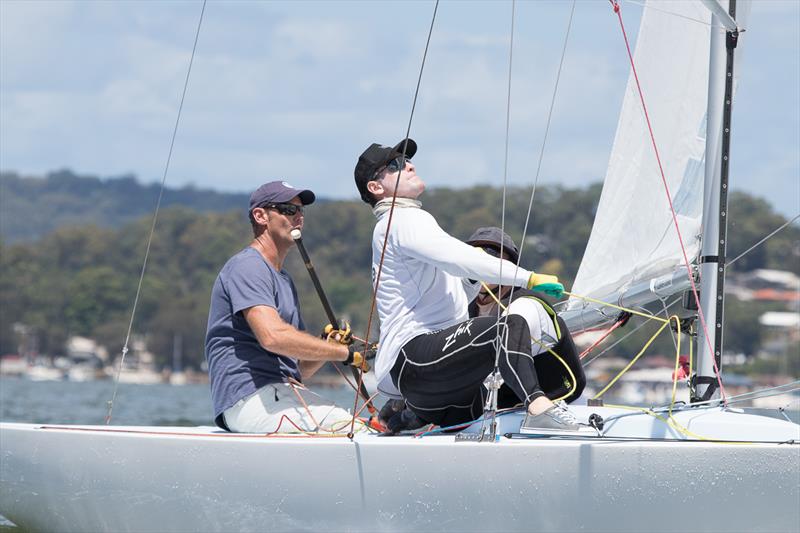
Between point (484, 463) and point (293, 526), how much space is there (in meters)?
0.67

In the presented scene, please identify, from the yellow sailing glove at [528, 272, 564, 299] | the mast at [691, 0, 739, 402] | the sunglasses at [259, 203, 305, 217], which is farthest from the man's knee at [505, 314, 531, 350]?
the sunglasses at [259, 203, 305, 217]

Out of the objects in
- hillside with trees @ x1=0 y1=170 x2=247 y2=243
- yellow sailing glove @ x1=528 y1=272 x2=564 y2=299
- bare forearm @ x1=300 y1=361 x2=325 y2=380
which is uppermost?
hillside with trees @ x1=0 y1=170 x2=247 y2=243

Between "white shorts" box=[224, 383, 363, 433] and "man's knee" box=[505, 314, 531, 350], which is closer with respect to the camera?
"man's knee" box=[505, 314, 531, 350]

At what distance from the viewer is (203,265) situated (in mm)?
66438

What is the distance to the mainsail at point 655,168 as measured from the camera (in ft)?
16.9

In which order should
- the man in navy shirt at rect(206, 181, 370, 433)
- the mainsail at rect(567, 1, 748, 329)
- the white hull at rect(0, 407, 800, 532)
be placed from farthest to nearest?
the mainsail at rect(567, 1, 748, 329) → the man in navy shirt at rect(206, 181, 370, 433) → the white hull at rect(0, 407, 800, 532)

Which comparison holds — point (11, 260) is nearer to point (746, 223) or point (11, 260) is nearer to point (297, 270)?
point (297, 270)

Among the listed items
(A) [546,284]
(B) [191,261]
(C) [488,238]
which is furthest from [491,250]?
(B) [191,261]

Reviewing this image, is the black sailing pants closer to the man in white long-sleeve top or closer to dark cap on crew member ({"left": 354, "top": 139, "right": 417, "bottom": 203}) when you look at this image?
the man in white long-sleeve top

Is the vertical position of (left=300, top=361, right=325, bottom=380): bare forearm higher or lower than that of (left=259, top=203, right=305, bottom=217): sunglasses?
lower

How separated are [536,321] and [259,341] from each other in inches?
35.1

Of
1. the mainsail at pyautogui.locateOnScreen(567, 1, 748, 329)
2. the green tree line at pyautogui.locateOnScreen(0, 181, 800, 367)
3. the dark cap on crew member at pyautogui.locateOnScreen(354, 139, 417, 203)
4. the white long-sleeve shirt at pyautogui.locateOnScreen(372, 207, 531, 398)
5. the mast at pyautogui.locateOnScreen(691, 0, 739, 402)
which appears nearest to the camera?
the white long-sleeve shirt at pyautogui.locateOnScreen(372, 207, 531, 398)

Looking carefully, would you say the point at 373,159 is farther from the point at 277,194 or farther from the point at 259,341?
the point at 259,341

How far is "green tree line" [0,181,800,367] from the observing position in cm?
5834
